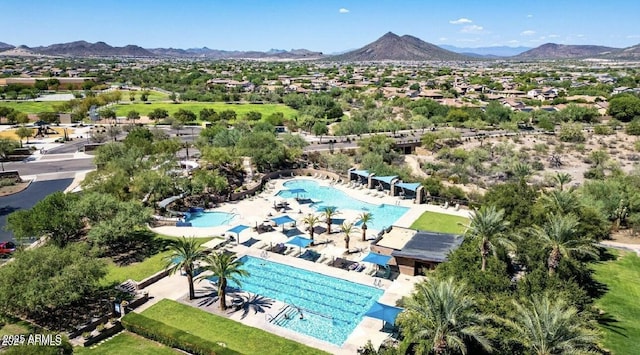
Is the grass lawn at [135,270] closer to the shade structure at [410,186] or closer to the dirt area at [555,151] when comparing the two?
the shade structure at [410,186]

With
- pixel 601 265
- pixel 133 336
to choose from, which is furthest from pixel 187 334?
pixel 601 265

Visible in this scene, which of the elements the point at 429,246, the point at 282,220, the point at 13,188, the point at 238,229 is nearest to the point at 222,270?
the point at 238,229

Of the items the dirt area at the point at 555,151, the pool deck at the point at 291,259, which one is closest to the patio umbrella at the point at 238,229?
the pool deck at the point at 291,259

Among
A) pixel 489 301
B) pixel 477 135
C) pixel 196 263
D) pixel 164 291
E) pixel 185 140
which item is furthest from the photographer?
→ pixel 477 135

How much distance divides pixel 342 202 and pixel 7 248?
31.8 metres

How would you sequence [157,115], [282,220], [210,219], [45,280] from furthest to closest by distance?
[157,115], [210,219], [282,220], [45,280]

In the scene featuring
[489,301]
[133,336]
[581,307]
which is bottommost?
[133,336]

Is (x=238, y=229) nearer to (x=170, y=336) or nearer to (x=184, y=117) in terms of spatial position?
(x=170, y=336)

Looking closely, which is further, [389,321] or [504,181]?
[504,181]

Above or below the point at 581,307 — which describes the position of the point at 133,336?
below

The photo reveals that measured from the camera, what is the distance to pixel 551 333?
1888cm

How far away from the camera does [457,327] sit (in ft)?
65.0

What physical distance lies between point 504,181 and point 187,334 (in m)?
50.7

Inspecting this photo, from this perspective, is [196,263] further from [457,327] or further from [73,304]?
[457,327]
